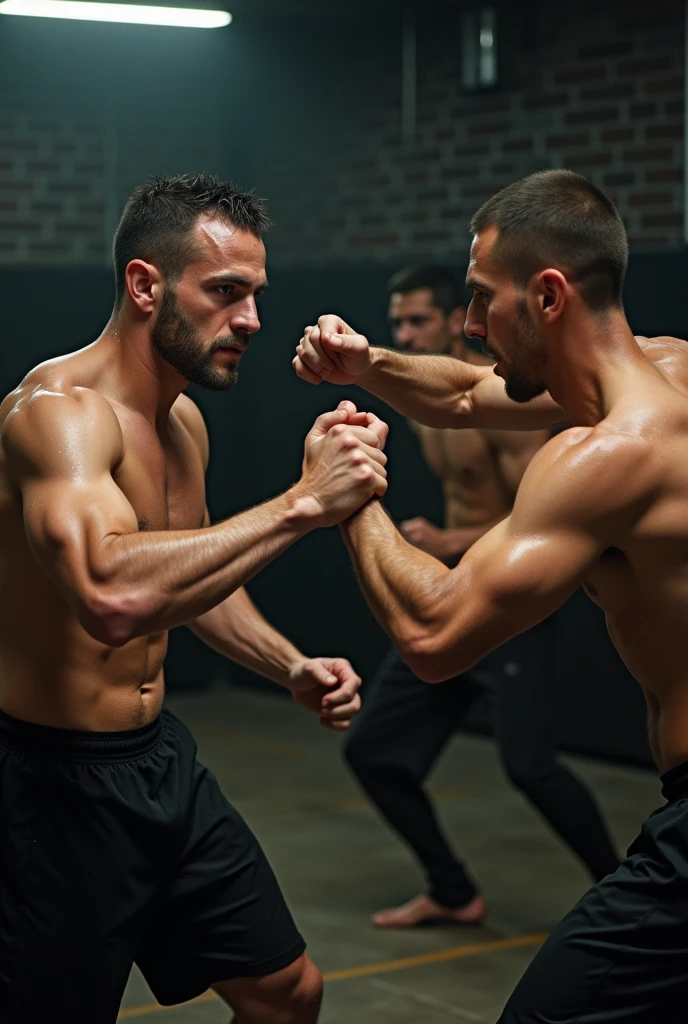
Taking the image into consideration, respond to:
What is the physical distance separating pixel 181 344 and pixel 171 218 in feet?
0.79

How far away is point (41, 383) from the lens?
2764 mm

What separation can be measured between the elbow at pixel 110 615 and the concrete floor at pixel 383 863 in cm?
184

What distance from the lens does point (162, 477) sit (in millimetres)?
3000

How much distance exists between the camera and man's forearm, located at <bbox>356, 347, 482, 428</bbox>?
3303 mm

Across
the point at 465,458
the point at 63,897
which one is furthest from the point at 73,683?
the point at 465,458

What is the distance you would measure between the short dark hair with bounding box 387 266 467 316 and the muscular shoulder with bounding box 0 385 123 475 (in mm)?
2567

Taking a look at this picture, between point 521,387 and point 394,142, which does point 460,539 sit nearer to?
point 521,387

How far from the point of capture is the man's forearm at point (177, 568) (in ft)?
8.29

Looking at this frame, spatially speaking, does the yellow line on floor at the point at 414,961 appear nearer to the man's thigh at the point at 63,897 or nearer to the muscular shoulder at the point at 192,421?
the man's thigh at the point at 63,897

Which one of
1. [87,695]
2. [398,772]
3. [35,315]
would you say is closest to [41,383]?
[87,695]

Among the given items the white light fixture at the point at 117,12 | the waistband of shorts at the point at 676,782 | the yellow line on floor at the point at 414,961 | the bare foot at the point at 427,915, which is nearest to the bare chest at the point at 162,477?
the waistband of shorts at the point at 676,782

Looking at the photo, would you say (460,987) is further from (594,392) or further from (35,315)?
(35,315)

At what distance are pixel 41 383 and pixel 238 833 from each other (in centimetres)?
94

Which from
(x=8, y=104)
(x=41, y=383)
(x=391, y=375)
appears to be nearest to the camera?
(x=41, y=383)
